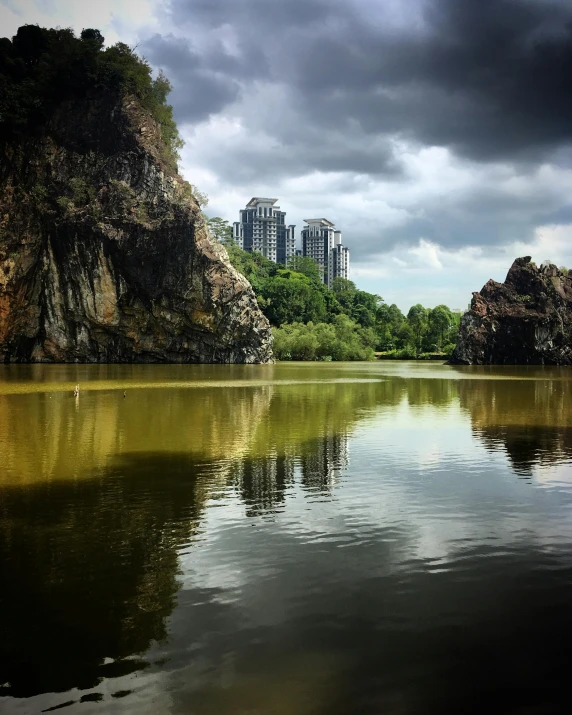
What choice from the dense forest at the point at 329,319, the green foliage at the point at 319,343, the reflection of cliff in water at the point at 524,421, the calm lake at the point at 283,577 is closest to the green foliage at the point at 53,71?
the dense forest at the point at 329,319

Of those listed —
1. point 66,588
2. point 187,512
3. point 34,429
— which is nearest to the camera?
point 66,588

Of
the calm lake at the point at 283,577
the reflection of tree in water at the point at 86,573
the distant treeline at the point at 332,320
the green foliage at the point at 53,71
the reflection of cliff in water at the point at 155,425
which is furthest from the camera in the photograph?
the distant treeline at the point at 332,320

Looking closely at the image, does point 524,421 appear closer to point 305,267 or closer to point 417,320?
point 417,320

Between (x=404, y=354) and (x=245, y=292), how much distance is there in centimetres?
5253

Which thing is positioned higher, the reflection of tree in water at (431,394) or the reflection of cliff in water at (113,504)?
the reflection of tree in water at (431,394)

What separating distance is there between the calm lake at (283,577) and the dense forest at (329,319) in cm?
8190

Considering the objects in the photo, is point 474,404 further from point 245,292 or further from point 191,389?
point 245,292

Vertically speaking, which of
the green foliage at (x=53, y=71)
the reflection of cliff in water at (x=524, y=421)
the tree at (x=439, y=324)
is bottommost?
the reflection of cliff in water at (x=524, y=421)

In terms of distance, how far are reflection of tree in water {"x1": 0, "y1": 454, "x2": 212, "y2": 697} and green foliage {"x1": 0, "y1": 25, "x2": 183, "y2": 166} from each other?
63264 millimetres

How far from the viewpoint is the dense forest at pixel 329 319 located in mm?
97625

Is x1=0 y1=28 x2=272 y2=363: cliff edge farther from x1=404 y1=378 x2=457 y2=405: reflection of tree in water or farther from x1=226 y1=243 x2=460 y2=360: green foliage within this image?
x1=404 y1=378 x2=457 y2=405: reflection of tree in water

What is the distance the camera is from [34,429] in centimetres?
1780

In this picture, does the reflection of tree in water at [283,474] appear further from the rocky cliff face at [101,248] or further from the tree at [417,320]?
the tree at [417,320]

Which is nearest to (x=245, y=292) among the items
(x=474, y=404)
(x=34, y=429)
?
(x=474, y=404)
